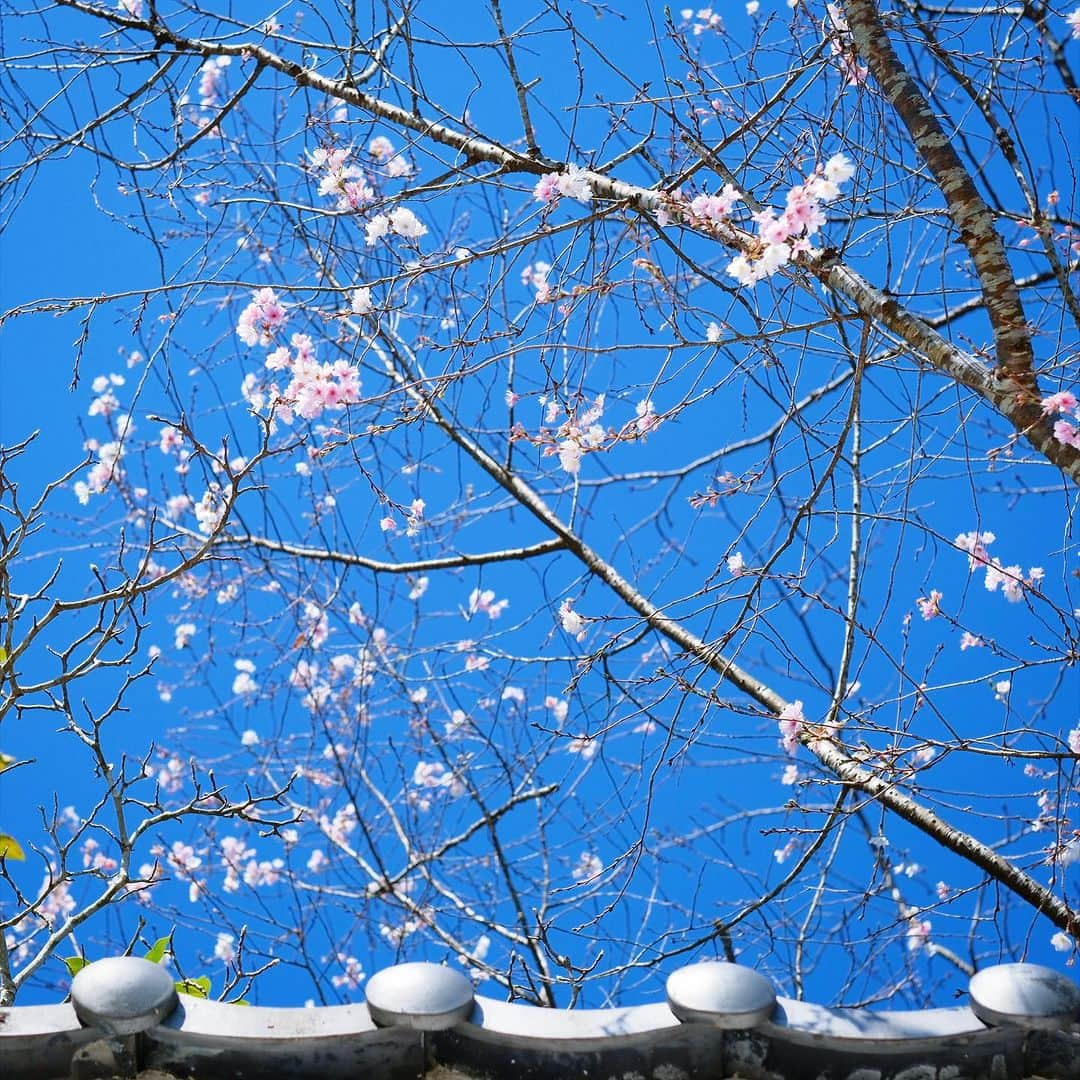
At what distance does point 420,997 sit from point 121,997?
365mm

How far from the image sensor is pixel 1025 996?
1.59m

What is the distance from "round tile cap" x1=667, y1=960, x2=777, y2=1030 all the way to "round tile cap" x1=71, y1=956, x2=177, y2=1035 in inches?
24.9

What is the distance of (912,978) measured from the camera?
392cm

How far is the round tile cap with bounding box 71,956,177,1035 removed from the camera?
1534 millimetres

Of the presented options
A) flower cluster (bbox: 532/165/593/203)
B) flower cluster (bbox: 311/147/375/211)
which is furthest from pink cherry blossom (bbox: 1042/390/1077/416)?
flower cluster (bbox: 311/147/375/211)

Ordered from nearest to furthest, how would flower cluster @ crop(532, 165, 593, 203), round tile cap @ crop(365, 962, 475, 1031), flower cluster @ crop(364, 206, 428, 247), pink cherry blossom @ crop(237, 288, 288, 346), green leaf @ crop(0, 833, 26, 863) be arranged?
round tile cap @ crop(365, 962, 475, 1031) < green leaf @ crop(0, 833, 26, 863) < flower cluster @ crop(532, 165, 593, 203) < flower cluster @ crop(364, 206, 428, 247) < pink cherry blossom @ crop(237, 288, 288, 346)

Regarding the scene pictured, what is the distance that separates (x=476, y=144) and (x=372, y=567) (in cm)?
188

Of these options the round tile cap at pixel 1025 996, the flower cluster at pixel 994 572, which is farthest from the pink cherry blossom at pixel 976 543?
the round tile cap at pixel 1025 996

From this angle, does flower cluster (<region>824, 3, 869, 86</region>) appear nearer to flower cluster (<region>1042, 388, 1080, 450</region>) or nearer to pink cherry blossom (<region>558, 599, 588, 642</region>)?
flower cluster (<region>1042, 388, 1080, 450</region>)

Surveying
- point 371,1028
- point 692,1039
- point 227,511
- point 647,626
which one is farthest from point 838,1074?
point 647,626

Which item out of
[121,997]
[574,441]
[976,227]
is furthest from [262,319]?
[121,997]

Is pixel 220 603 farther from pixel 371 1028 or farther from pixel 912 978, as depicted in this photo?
pixel 371 1028

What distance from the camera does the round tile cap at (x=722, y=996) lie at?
61.1 inches

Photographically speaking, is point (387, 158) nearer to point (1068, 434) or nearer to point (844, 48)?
point (844, 48)
